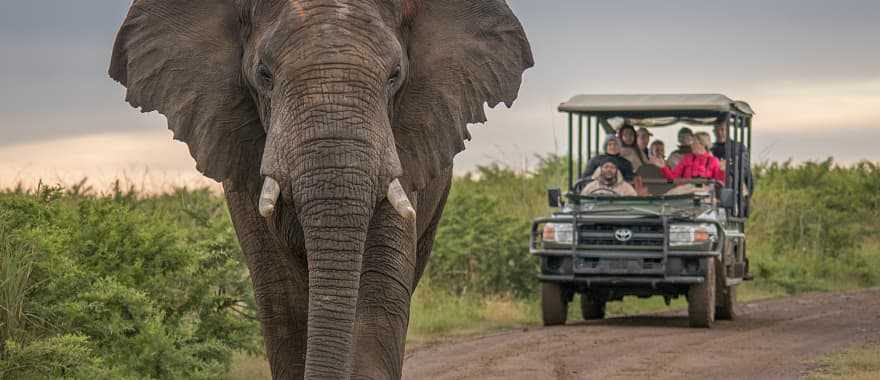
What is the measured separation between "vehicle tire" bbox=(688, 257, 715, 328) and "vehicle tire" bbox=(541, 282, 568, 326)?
1.43m

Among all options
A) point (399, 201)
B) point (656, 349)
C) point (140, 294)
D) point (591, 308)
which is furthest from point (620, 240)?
point (399, 201)

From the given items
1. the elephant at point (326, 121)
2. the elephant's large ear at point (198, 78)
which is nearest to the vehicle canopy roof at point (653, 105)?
the elephant at point (326, 121)

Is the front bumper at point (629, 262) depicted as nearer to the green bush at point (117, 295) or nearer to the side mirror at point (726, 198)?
the side mirror at point (726, 198)

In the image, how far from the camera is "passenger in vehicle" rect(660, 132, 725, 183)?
62.2 feet

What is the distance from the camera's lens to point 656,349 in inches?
582

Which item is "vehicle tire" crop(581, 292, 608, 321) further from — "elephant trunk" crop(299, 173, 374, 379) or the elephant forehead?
the elephant forehead

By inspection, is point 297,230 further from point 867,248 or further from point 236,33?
point 867,248

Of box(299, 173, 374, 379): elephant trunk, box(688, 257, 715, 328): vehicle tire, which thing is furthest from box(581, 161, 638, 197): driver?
box(299, 173, 374, 379): elephant trunk

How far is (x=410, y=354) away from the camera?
1477cm

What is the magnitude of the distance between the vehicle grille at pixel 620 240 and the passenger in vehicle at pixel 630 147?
1.76 metres

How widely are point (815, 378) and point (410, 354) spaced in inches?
156

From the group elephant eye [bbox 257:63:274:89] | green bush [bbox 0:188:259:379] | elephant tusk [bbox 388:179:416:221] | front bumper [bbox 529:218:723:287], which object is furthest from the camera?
front bumper [bbox 529:218:723:287]

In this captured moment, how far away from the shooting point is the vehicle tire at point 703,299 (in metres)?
17.1

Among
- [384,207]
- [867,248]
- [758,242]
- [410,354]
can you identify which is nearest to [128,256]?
[410,354]
